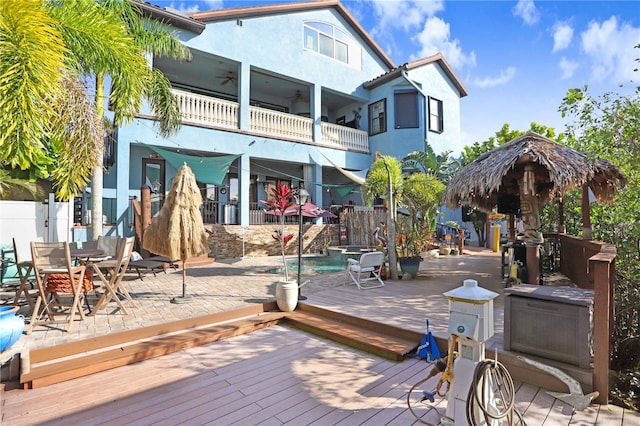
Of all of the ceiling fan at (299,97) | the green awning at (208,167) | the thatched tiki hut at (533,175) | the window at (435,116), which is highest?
the ceiling fan at (299,97)

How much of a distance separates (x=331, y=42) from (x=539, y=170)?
40.4 feet

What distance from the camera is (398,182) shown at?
9984 millimetres

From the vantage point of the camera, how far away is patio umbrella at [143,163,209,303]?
19.4 ft

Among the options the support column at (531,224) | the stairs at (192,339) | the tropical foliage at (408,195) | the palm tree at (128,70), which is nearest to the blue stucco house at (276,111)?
the palm tree at (128,70)

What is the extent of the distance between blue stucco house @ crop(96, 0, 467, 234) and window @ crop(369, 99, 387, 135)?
0.17 ft

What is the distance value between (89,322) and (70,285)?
64 cm

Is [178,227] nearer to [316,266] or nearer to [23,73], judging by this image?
[23,73]

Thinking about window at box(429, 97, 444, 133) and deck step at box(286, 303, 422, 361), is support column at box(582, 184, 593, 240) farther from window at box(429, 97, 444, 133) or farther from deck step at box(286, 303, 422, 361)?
window at box(429, 97, 444, 133)

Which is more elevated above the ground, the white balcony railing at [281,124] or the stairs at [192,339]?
the white balcony railing at [281,124]

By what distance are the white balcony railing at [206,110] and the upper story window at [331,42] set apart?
5.17m

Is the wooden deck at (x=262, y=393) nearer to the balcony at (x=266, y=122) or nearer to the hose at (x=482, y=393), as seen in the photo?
the hose at (x=482, y=393)

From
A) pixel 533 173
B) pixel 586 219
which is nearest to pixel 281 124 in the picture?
pixel 533 173

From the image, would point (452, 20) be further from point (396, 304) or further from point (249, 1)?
point (396, 304)

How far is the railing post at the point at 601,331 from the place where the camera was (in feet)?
9.98
